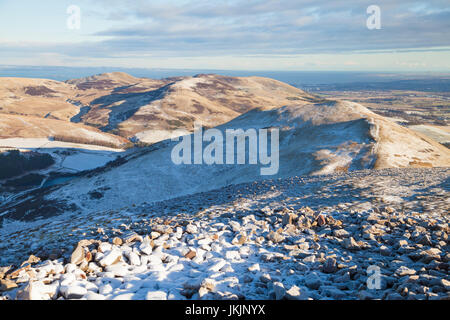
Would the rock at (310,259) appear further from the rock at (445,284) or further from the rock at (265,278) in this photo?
the rock at (445,284)

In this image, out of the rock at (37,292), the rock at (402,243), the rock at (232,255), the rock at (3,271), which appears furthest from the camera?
the rock at (402,243)

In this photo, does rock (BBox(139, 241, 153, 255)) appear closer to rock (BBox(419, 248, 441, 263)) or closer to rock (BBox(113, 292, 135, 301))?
rock (BBox(113, 292, 135, 301))

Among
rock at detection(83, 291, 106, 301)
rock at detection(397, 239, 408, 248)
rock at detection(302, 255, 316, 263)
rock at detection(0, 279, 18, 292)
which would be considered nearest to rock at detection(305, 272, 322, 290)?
rock at detection(302, 255, 316, 263)

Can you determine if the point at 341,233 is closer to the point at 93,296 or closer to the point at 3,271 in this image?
the point at 93,296

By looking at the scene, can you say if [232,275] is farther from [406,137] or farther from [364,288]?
[406,137]

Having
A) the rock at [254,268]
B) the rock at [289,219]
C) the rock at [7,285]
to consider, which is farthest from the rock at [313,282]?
the rock at [7,285]

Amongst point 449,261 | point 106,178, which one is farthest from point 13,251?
point 106,178

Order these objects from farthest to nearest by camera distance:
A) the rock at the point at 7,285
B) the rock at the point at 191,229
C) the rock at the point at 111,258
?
1. the rock at the point at 191,229
2. the rock at the point at 111,258
3. the rock at the point at 7,285

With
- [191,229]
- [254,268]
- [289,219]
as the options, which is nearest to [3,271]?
[191,229]
